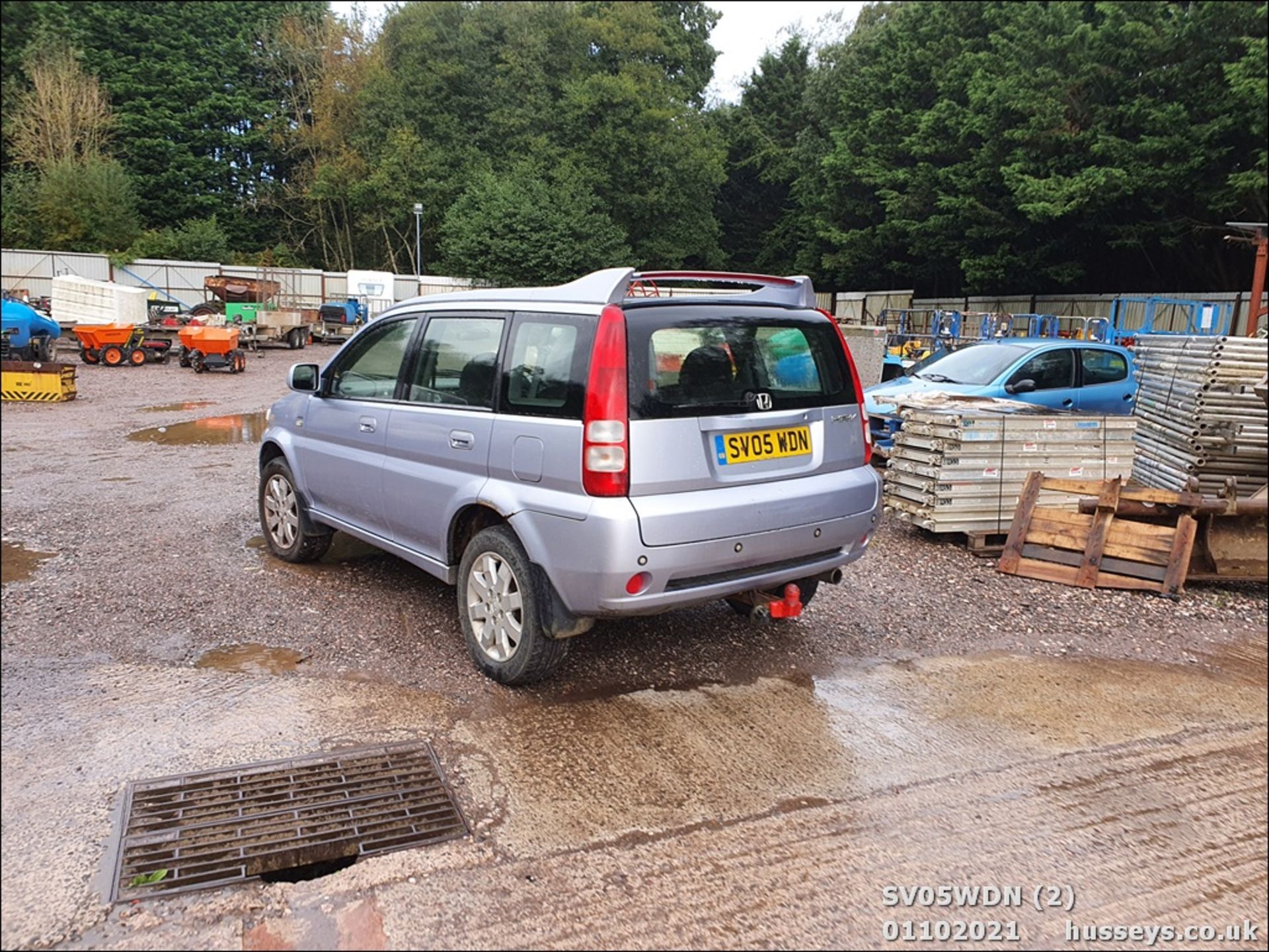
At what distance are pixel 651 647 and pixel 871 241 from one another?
122 ft

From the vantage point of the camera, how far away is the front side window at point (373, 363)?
4.95 m

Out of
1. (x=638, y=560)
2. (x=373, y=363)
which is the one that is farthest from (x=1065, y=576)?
(x=373, y=363)

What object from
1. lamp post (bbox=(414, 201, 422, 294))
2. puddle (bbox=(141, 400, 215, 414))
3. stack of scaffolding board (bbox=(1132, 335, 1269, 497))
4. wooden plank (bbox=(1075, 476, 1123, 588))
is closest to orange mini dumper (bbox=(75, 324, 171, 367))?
puddle (bbox=(141, 400, 215, 414))

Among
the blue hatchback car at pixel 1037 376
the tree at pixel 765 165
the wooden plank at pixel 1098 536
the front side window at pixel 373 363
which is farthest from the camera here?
the tree at pixel 765 165

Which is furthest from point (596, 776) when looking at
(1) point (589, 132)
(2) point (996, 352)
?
(1) point (589, 132)

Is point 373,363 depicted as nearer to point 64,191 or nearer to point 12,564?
point 12,564

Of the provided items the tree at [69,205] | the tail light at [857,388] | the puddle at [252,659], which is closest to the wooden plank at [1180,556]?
the tail light at [857,388]

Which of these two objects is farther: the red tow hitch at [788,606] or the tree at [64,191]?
the tree at [64,191]

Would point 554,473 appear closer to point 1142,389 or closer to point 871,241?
point 1142,389

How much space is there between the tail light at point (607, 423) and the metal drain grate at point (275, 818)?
1301 millimetres

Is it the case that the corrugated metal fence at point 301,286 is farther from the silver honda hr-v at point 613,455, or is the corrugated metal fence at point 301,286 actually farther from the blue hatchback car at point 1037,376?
the silver honda hr-v at point 613,455

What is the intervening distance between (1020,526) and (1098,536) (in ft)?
1.70

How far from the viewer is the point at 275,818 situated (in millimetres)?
2973

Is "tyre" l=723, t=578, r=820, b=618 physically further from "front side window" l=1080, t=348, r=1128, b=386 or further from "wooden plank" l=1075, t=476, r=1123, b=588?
"front side window" l=1080, t=348, r=1128, b=386
